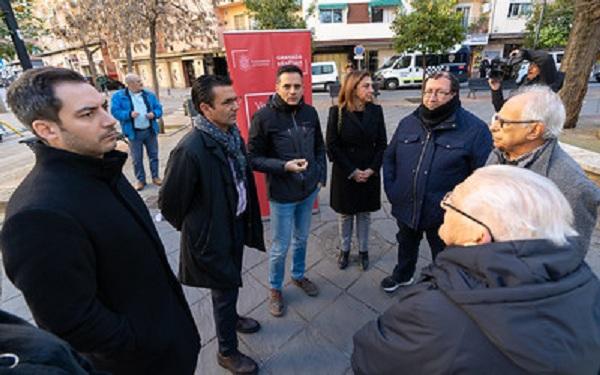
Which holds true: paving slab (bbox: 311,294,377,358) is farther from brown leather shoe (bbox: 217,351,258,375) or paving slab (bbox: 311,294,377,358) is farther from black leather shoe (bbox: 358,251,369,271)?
brown leather shoe (bbox: 217,351,258,375)

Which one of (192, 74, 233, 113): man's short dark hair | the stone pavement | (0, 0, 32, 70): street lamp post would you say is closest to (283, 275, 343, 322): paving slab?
the stone pavement

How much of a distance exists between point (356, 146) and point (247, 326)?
1726 millimetres

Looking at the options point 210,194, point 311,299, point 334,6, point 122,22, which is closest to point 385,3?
point 334,6

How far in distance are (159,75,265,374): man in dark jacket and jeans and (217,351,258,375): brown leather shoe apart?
26 centimetres

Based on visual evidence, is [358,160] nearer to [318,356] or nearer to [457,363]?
[318,356]

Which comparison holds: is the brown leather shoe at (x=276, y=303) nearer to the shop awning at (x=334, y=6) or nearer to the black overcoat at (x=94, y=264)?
the black overcoat at (x=94, y=264)

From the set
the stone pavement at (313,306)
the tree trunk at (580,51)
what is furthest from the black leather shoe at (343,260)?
the tree trunk at (580,51)

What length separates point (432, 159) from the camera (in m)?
2.15

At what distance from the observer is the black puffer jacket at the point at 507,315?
0.73 m

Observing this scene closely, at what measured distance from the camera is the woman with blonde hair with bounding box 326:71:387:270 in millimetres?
2592

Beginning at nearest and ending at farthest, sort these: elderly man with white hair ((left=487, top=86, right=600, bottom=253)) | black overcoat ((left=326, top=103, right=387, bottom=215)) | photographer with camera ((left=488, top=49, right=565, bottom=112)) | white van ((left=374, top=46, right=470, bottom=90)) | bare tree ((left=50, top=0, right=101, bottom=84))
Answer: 1. elderly man with white hair ((left=487, top=86, right=600, bottom=253))
2. black overcoat ((left=326, top=103, right=387, bottom=215))
3. photographer with camera ((left=488, top=49, right=565, bottom=112))
4. bare tree ((left=50, top=0, right=101, bottom=84))
5. white van ((left=374, top=46, right=470, bottom=90))

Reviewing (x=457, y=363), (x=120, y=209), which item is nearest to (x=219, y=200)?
(x=120, y=209)

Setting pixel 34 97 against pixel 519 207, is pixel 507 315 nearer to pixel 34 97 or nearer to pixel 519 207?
pixel 519 207

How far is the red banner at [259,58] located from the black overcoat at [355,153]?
1.24 meters
